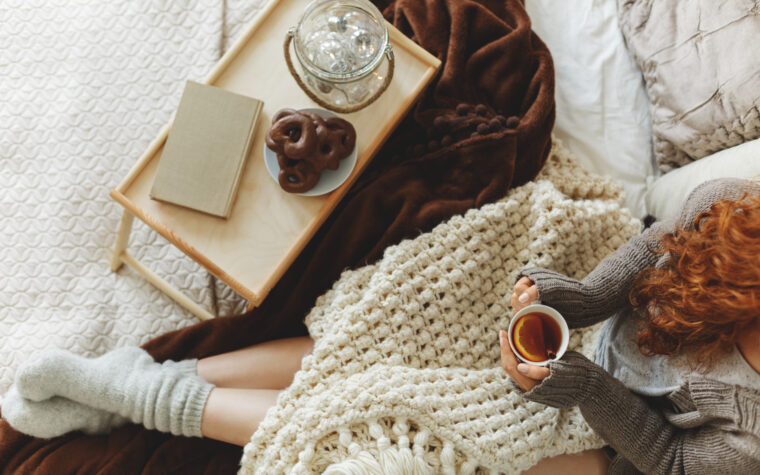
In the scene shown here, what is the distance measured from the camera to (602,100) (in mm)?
1259

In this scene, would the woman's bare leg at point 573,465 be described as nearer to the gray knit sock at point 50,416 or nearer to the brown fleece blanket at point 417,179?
the brown fleece blanket at point 417,179

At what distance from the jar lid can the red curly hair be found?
0.60 metres

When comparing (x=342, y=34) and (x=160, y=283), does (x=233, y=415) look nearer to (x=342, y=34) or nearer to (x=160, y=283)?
(x=160, y=283)

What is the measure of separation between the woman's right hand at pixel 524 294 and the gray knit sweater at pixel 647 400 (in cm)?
1

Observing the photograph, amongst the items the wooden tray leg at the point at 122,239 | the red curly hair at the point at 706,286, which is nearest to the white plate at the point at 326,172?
the wooden tray leg at the point at 122,239

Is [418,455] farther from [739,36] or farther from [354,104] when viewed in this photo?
[739,36]

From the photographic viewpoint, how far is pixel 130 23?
4.44 ft

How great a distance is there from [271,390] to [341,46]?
2.18 feet

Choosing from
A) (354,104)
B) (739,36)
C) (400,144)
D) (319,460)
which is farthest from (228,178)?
(739,36)

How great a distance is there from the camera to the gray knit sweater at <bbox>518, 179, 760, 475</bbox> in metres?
0.80

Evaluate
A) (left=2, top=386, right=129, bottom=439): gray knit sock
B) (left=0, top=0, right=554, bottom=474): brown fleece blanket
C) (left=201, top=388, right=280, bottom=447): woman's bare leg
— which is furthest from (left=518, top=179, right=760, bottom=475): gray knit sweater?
(left=2, top=386, right=129, bottom=439): gray knit sock

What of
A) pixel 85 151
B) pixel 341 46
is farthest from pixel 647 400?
pixel 85 151

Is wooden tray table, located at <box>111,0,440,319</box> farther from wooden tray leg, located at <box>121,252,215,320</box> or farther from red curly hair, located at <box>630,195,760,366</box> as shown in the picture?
red curly hair, located at <box>630,195,760,366</box>

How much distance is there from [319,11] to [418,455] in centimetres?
79
